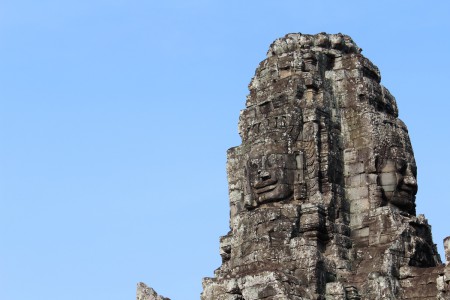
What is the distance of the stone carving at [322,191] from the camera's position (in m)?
29.2

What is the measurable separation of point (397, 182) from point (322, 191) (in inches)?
75.9

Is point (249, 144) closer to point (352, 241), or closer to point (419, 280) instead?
point (352, 241)

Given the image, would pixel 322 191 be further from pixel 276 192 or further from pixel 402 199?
pixel 402 199

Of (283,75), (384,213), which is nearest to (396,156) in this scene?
(384,213)

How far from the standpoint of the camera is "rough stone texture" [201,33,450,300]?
95.7 ft

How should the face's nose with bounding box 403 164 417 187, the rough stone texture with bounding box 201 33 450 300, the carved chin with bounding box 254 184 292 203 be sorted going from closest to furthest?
the rough stone texture with bounding box 201 33 450 300 < the carved chin with bounding box 254 184 292 203 < the face's nose with bounding box 403 164 417 187

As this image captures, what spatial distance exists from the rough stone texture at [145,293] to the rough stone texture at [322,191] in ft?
5.03

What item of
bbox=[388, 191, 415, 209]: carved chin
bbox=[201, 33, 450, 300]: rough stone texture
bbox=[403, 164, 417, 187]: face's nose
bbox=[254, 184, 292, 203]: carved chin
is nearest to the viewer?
bbox=[201, 33, 450, 300]: rough stone texture

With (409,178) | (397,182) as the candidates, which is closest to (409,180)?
(409,178)

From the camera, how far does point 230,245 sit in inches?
1276

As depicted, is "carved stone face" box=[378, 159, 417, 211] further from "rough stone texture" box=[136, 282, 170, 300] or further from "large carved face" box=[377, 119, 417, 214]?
"rough stone texture" box=[136, 282, 170, 300]

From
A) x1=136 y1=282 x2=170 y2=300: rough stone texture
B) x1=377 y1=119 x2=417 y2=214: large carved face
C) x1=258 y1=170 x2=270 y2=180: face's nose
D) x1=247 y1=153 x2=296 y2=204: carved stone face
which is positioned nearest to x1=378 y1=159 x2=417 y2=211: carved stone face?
x1=377 y1=119 x2=417 y2=214: large carved face

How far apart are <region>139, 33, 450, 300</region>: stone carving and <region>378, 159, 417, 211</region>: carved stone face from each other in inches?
1.0

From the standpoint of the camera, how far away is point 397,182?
31.0 meters
